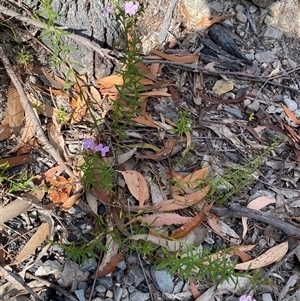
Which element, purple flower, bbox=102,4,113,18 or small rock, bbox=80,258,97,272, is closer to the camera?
small rock, bbox=80,258,97,272

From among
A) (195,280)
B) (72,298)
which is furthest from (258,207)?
(72,298)

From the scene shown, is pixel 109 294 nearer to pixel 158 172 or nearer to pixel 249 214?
pixel 158 172

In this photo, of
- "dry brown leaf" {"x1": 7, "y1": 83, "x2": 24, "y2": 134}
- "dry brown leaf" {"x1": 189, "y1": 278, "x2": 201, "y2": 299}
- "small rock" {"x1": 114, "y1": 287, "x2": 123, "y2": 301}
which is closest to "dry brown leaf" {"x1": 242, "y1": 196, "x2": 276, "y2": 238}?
"dry brown leaf" {"x1": 189, "y1": 278, "x2": 201, "y2": 299}

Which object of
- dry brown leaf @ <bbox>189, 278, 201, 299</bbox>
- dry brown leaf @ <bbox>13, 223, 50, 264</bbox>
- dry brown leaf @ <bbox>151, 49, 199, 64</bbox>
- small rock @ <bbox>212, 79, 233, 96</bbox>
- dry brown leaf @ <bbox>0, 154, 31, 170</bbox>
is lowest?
dry brown leaf @ <bbox>189, 278, 201, 299</bbox>

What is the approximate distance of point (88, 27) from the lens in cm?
232

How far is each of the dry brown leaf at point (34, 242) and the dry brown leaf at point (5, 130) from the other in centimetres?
46

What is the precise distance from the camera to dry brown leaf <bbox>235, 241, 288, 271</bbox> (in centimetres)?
210

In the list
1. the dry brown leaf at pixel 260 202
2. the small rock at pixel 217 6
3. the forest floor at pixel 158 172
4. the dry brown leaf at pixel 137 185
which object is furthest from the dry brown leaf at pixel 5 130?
the small rock at pixel 217 6

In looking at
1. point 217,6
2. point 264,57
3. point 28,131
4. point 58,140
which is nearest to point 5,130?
point 28,131

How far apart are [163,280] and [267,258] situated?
1.54 feet

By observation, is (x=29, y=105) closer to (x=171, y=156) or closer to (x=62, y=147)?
(x=62, y=147)

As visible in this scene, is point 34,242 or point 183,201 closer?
point 34,242

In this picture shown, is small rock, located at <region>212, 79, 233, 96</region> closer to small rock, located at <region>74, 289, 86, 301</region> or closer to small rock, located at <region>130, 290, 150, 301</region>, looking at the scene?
small rock, located at <region>130, 290, 150, 301</region>

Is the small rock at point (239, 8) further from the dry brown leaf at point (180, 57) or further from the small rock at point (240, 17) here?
the dry brown leaf at point (180, 57)
